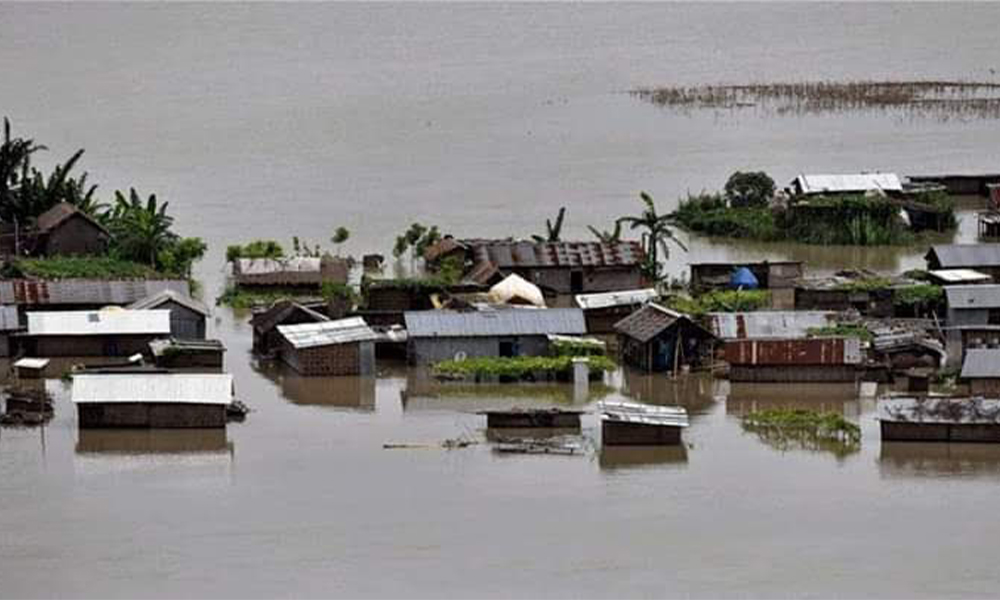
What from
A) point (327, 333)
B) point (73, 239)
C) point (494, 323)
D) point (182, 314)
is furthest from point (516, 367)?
point (73, 239)

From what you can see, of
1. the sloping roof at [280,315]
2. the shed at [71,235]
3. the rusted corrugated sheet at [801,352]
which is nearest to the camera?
the rusted corrugated sheet at [801,352]

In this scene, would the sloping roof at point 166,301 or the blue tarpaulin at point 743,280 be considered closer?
the sloping roof at point 166,301

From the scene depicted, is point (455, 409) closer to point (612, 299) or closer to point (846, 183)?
point (612, 299)

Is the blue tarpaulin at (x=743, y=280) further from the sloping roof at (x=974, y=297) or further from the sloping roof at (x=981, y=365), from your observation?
the sloping roof at (x=981, y=365)

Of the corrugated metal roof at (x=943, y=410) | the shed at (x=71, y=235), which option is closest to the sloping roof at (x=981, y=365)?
the corrugated metal roof at (x=943, y=410)

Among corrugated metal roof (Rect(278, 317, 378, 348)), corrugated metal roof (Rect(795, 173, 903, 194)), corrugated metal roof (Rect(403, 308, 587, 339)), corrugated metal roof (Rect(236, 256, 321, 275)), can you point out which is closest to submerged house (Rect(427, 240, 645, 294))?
corrugated metal roof (Rect(236, 256, 321, 275))
